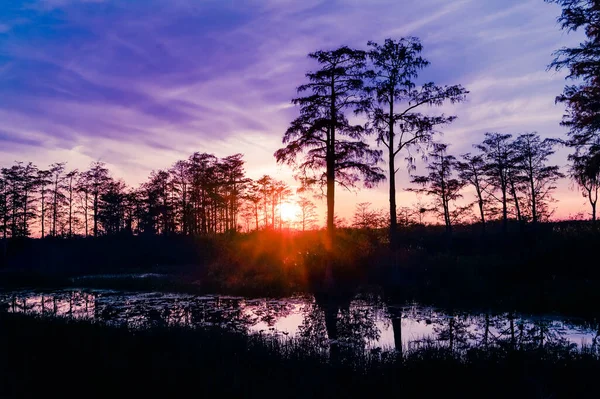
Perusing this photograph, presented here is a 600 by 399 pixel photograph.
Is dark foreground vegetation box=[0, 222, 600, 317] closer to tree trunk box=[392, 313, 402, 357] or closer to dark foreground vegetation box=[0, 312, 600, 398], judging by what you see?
tree trunk box=[392, 313, 402, 357]

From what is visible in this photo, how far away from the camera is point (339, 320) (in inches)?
549

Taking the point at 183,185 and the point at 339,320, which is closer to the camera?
the point at 339,320

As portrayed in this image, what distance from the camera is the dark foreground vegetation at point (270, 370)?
635 centimetres

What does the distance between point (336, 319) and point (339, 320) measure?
0.68 ft

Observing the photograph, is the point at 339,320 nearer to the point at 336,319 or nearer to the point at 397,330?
the point at 336,319

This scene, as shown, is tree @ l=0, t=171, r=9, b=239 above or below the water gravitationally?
above

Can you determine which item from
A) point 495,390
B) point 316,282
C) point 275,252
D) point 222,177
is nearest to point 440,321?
point 495,390

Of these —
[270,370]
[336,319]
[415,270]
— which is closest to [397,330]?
[336,319]

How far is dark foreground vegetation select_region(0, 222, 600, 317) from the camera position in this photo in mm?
17062

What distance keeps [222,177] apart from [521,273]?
130 ft

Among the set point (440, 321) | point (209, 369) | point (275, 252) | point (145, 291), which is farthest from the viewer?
point (275, 252)

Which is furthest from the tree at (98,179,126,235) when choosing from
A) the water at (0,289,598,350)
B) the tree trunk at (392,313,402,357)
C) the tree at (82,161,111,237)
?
the tree trunk at (392,313,402,357)

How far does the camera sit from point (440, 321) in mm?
13242

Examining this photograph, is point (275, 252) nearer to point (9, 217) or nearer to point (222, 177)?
point (222, 177)
